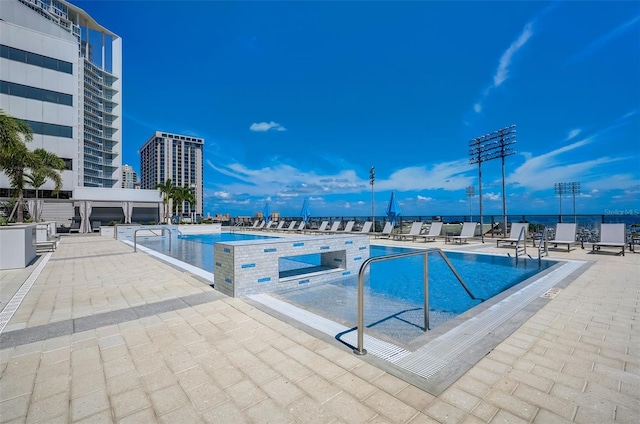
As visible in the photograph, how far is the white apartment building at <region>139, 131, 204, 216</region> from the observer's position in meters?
86.1

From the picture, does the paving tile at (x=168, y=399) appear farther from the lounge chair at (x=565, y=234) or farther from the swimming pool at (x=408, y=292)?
the lounge chair at (x=565, y=234)

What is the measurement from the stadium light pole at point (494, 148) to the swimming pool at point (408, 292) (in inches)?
344

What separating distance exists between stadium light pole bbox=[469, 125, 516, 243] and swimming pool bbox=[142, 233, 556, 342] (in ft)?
28.7

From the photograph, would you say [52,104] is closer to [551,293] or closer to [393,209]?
[393,209]

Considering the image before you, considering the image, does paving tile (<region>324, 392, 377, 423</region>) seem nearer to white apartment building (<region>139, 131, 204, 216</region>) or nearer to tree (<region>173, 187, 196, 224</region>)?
tree (<region>173, 187, 196, 224</region>)

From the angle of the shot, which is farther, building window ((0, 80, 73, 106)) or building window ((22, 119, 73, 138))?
building window ((22, 119, 73, 138))

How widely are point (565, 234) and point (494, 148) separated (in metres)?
8.88

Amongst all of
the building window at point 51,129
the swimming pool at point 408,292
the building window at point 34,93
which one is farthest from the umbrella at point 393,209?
the building window at point 34,93

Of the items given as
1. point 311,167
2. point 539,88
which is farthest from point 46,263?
point 311,167

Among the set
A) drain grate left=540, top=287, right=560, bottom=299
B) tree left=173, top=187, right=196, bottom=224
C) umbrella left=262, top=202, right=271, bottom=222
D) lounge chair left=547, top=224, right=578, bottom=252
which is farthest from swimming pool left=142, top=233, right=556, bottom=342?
tree left=173, top=187, right=196, bottom=224

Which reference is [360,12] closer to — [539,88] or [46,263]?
[539,88]

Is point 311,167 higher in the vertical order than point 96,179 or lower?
higher

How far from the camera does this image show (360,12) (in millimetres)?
12953

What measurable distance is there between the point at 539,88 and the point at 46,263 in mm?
24669
